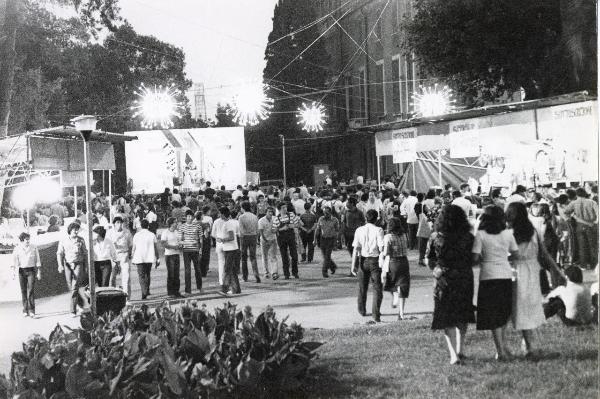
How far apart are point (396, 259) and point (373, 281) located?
2.25 feet

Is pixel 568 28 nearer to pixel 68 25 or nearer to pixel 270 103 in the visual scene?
pixel 68 25

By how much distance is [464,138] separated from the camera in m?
7.98

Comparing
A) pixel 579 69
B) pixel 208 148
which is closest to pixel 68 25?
pixel 579 69

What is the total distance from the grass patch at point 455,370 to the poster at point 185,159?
9123 mm

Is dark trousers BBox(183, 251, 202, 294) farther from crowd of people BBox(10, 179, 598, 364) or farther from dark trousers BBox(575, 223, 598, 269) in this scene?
dark trousers BBox(575, 223, 598, 269)

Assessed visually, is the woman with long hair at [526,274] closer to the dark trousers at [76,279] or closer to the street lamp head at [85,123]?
the street lamp head at [85,123]

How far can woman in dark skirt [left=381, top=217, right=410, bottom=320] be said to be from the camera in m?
9.80

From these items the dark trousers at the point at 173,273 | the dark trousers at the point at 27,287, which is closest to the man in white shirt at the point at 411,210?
the dark trousers at the point at 173,273

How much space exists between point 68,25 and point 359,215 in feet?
25.1

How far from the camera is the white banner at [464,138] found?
7.86 meters

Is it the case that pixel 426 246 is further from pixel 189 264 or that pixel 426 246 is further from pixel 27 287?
pixel 27 287

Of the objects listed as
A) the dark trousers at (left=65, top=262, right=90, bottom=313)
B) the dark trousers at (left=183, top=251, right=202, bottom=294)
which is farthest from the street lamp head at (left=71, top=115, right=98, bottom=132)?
the dark trousers at (left=183, top=251, right=202, bottom=294)

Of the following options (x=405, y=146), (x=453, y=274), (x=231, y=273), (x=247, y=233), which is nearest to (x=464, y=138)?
(x=405, y=146)

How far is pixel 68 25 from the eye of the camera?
1016 cm
